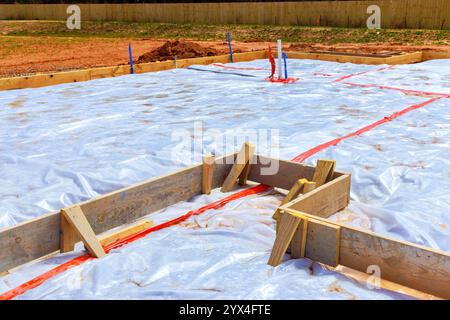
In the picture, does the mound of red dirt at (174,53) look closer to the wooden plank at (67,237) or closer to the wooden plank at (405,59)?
the wooden plank at (405,59)

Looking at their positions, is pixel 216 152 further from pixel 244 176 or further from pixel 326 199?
pixel 326 199

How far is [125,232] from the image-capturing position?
12.7ft

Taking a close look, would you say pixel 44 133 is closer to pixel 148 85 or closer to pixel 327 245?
pixel 148 85

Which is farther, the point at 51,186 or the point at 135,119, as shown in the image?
the point at 135,119

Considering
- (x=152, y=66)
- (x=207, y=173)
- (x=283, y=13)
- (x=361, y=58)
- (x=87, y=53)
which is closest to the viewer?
(x=207, y=173)

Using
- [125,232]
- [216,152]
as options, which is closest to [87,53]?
[216,152]

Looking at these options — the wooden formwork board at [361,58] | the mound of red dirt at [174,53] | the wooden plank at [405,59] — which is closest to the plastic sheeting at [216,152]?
the wooden formwork board at [361,58]

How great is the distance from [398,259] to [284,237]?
28.0 inches

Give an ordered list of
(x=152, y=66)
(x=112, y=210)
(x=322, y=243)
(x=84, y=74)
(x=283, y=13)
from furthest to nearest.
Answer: (x=283, y=13) → (x=152, y=66) → (x=84, y=74) → (x=112, y=210) → (x=322, y=243)

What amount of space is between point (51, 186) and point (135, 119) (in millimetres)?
2693

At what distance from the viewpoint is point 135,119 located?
725cm

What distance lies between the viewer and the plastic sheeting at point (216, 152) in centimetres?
323

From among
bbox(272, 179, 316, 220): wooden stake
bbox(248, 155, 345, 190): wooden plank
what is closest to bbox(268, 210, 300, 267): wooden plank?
bbox(272, 179, 316, 220): wooden stake
